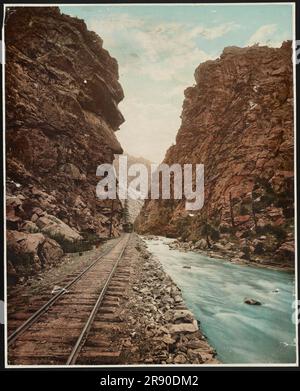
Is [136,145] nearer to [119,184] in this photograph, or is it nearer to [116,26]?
[119,184]

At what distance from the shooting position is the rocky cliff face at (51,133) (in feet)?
19.1

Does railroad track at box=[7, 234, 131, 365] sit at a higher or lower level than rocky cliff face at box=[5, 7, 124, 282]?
lower

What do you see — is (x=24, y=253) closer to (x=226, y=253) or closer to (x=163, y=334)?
(x=163, y=334)

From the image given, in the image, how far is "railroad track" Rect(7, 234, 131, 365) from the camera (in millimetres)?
4695

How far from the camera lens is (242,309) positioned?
5559 mm

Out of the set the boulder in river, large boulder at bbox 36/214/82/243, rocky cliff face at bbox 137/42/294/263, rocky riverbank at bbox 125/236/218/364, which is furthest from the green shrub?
the boulder in river

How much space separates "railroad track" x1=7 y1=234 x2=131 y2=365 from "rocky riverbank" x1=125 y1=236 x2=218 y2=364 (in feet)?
0.97

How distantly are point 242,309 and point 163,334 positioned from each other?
163 centimetres

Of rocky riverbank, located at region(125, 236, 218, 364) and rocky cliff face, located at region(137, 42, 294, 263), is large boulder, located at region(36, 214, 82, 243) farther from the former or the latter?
rocky riverbank, located at region(125, 236, 218, 364)

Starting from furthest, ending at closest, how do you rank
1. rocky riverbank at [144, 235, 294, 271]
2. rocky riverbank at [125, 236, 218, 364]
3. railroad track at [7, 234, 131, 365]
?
rocky riverbank at [144, 235, 294, 271] → rocky riverbank at [125, 236, 218, 364] → railroad track at [7, 234, 131, 365]
